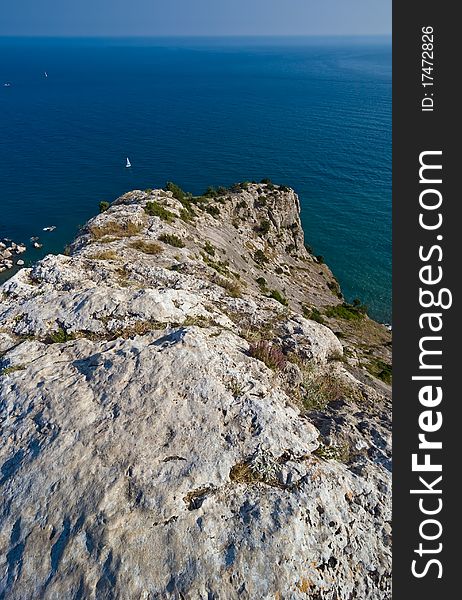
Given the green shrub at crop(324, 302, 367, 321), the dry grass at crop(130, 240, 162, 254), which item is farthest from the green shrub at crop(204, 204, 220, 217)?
the dry grass at crop(130, 240, 162, 254)

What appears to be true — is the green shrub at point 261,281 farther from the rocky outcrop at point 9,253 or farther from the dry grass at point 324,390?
the rocky outcrop at point 9,253

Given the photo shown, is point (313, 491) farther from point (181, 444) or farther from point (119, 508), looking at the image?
point (119, 508)

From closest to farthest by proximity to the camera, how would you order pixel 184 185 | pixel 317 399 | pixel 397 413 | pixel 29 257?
pixel 397 413
pixel 317 399
pixel 29 257
pixel 184 185

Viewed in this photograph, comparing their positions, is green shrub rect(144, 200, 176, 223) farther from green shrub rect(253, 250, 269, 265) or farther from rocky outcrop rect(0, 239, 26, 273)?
rocky outcrop rect(0, 239, 26, 273)

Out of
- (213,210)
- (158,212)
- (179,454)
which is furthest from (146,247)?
(213,210)

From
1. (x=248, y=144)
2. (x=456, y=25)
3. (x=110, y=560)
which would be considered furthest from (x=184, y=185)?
(x=110, y=560)

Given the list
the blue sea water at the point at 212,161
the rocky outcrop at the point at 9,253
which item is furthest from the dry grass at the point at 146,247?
the rocky outcrop at the point at 9,253
